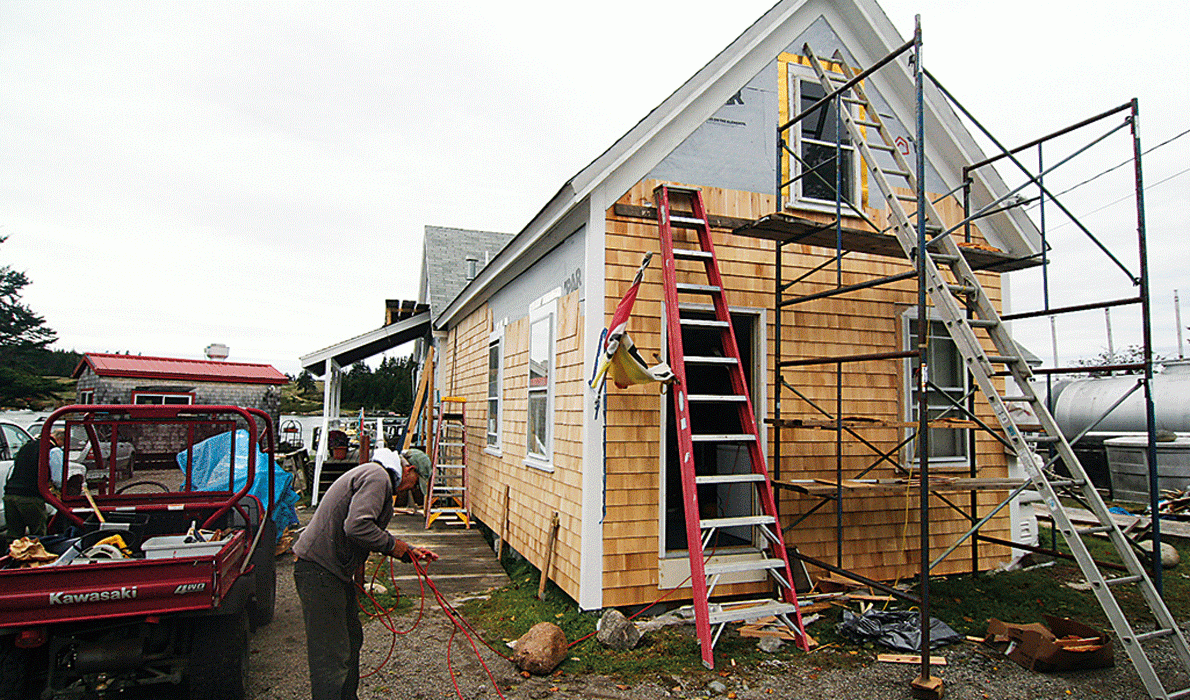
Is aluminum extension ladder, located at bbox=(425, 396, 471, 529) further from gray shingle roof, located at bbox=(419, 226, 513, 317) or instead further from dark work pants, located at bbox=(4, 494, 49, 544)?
A: dark work pants, located at bbox=(4, 494, 49, 544)

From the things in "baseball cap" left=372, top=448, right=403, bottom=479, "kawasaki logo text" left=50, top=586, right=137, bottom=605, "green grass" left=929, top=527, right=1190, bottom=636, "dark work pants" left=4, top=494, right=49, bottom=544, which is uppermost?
"baseball cap" left=372, top=448, right=403, bottom=479

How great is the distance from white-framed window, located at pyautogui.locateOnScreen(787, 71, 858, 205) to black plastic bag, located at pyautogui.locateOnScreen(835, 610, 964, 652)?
3.98 meters

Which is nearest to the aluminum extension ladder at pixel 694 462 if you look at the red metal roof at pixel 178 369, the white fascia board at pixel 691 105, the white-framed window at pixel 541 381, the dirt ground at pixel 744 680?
the dirt ground at pixel 744 680

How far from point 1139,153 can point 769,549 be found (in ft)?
13.9

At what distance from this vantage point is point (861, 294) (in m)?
6.97

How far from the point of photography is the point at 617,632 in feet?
16.9

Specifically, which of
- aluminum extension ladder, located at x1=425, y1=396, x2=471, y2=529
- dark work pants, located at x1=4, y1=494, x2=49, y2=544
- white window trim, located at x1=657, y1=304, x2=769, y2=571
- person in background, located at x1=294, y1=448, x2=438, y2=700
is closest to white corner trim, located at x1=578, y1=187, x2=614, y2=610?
white window trim, located at x1=657, y1=304, x2=769, y2=571

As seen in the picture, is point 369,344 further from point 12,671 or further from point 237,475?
point 12,671

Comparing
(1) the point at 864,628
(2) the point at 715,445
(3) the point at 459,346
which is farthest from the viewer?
(3) the point at 459,346

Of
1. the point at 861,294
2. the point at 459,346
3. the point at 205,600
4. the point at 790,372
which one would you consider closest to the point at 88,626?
the point at 205,600

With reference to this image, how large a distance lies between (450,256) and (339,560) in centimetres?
1512

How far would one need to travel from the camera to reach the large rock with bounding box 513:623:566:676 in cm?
476

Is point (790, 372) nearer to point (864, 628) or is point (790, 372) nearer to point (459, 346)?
point (864, 628)

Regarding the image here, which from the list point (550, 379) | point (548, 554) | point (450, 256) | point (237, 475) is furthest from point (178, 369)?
point (548, 554)
